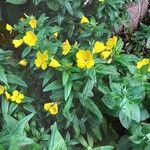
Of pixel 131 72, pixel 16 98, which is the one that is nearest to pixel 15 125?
pixel 16 98

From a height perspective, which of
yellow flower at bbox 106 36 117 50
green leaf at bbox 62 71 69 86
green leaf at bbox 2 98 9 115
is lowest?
green leaf at bbox 2 98 9 115

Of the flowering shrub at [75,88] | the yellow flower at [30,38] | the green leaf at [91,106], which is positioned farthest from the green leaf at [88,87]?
the yellow flower at [30,38]

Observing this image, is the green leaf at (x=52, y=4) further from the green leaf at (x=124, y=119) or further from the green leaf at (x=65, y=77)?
the green leaf at (x=124, y=119)

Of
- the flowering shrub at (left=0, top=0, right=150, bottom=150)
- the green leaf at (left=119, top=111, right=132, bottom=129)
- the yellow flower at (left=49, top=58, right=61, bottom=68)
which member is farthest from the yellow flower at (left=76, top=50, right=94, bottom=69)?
→ the green leaf at (left=119, top=111, right=132, bottom=129)

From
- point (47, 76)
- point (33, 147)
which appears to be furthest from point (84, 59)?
point (33, 147)

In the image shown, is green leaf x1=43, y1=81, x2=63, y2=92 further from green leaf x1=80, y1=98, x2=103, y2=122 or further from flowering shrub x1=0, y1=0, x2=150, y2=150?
green leaf x1=80, y1=98, x2=103, y2=122

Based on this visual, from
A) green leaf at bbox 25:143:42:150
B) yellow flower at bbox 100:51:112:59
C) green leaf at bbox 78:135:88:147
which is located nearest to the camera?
green leaf at bbox 25:143:42:150

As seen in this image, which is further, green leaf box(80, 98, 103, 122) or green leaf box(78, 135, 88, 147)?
green leaf box(78, 135, 88, 147)

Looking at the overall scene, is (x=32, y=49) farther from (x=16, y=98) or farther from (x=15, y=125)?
(x=15, y=125)
